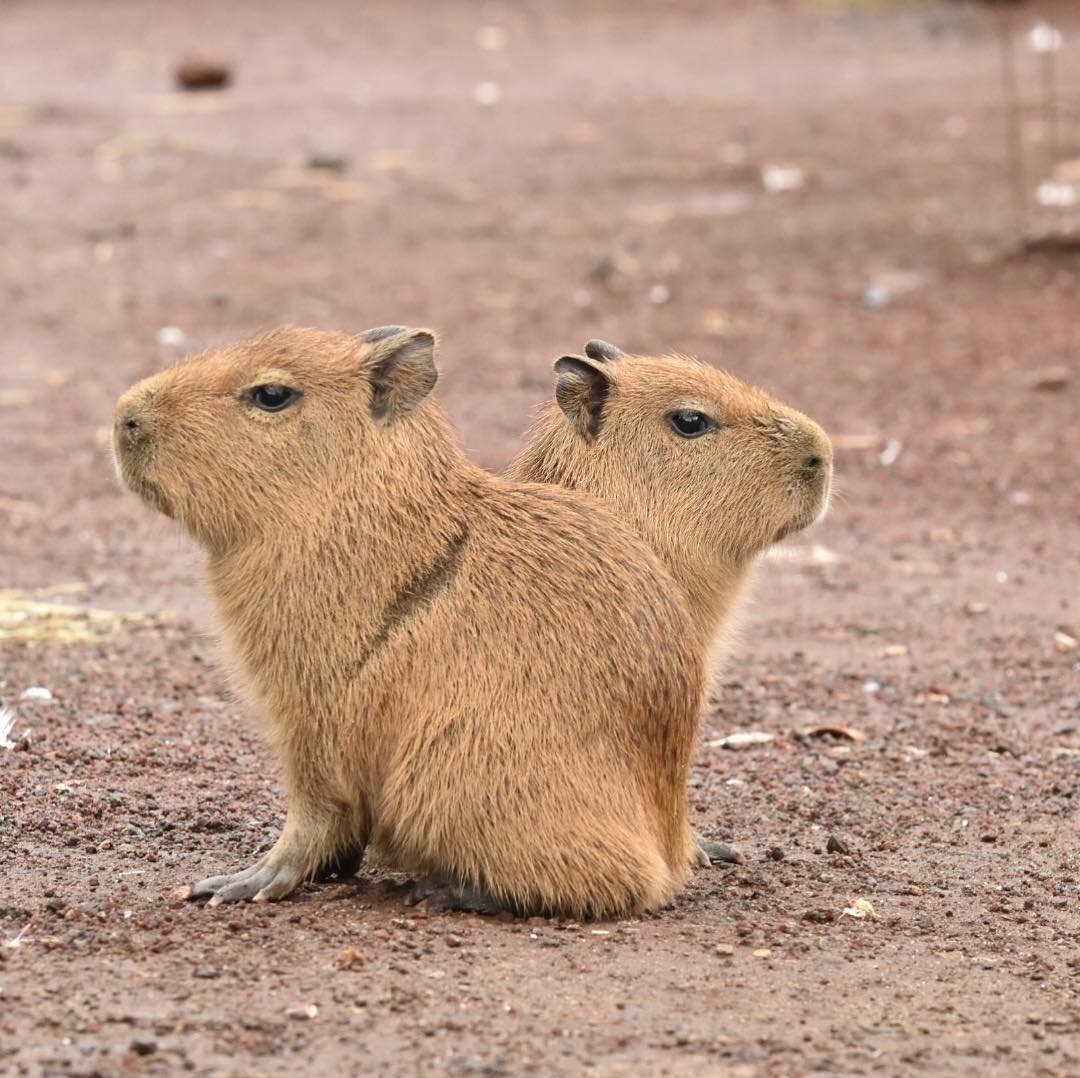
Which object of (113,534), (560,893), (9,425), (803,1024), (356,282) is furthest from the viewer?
(356,282)

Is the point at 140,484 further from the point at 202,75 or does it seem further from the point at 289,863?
the point at 202,75

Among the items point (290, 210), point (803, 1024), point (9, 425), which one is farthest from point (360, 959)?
point (290, 210)

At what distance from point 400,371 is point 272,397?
0.85ft

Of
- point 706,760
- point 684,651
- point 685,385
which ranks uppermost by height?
point 685,385

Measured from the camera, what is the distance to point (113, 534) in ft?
25.0

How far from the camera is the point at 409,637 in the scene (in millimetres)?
3996

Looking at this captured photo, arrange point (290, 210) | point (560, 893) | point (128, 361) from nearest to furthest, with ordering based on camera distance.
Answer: point (560, 893) < point (128, 361) < point (290, 210)

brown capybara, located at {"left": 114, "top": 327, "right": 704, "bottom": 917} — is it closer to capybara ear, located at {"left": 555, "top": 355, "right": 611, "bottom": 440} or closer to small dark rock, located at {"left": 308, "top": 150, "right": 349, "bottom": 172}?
capybara ear, located at {"left": 555, "top": 355, "right": 611, "bottom": 440}

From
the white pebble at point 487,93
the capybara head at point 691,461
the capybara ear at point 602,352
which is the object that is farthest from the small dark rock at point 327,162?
the capybara head at point 691,461

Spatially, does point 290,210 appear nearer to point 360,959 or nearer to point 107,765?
point 107,765

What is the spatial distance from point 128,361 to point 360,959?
6726 mm

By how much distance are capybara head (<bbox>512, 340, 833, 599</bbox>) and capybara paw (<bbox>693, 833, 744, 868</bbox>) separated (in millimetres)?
598

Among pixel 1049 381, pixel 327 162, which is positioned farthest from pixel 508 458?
pixel 327 162

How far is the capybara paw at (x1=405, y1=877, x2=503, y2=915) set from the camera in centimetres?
399
